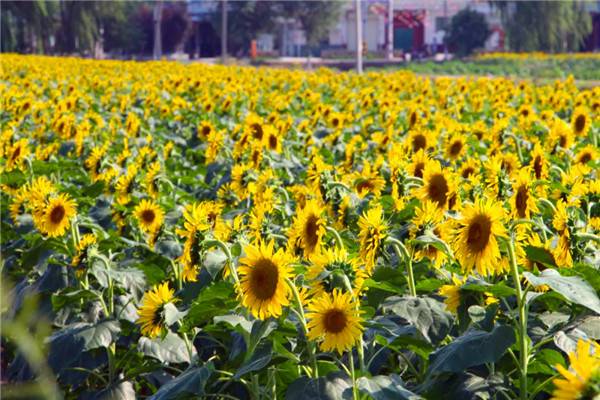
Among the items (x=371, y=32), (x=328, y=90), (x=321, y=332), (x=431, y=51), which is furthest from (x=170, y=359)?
(x=371, y=32)

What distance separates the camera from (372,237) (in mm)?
2492

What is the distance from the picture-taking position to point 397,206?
3.19 meters

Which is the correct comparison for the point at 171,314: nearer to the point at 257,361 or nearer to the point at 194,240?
the point at 194,240

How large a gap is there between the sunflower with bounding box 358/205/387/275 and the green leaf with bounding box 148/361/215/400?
1.81 feet

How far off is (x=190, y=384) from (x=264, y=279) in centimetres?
46

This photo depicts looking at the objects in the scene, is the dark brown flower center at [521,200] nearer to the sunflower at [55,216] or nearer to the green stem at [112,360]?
the green stem at [112,360]

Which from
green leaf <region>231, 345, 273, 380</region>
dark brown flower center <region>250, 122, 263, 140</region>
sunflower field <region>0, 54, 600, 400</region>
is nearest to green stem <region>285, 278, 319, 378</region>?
sunflower field <region>0, 54, 600, 400</region>

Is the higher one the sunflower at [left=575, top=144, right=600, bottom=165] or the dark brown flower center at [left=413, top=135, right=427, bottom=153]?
the dark brown flower center at [left=413, top=135, right=427, bottom=153]

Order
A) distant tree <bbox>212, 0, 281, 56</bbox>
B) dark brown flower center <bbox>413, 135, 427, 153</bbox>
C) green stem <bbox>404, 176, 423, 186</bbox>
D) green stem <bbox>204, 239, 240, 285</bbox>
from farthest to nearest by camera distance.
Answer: distant tree <bbox>212, 0, 281, 56</bbox>
dark brown flower center <bbox>413, 135, 427, 153</bbox>
green stem <bbox>404, 176, 423, 186</bbox>
green stem <bbox>204, 239, 240, 285</bbox>

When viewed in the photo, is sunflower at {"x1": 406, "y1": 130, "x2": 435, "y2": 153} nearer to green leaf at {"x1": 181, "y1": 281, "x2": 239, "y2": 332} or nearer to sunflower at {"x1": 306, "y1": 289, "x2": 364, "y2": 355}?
green leaf at {"x1": 181, "y1": 281, "x2": 239, "y2": 332}

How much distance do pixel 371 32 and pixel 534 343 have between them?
71.2 metres

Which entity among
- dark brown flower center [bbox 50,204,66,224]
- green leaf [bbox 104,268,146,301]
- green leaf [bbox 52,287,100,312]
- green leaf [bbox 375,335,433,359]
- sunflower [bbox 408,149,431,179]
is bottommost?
green leaf [bbox 52,287,100,312]

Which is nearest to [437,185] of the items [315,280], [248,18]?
[315,280]

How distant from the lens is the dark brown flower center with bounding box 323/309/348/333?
2.25 m
